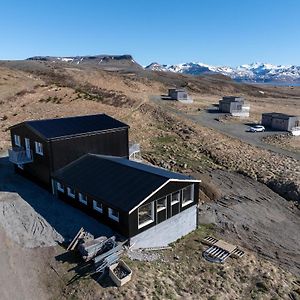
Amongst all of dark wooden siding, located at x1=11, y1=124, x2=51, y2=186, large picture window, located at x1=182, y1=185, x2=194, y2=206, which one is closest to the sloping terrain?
dark wooden siding, located at x1=11, y1=124, x2=51, y2=186

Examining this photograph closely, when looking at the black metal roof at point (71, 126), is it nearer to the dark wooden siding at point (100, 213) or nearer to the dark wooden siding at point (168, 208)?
the dark wooden siding at point (100, 213)

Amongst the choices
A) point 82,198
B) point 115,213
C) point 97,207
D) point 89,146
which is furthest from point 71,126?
point 115,213

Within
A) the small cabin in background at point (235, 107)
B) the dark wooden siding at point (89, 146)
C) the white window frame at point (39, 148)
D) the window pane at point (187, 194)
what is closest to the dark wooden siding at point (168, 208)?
the window pane at point (187, 194)

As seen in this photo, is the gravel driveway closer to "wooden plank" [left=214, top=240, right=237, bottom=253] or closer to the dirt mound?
"wooden plank" [left=214, top=240, right=237, bottom=253]

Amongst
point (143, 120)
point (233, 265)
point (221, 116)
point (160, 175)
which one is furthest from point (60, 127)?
point (221, 116)

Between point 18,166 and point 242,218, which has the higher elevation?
point 18,166

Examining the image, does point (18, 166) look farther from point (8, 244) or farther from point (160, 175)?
point (160, 175)
